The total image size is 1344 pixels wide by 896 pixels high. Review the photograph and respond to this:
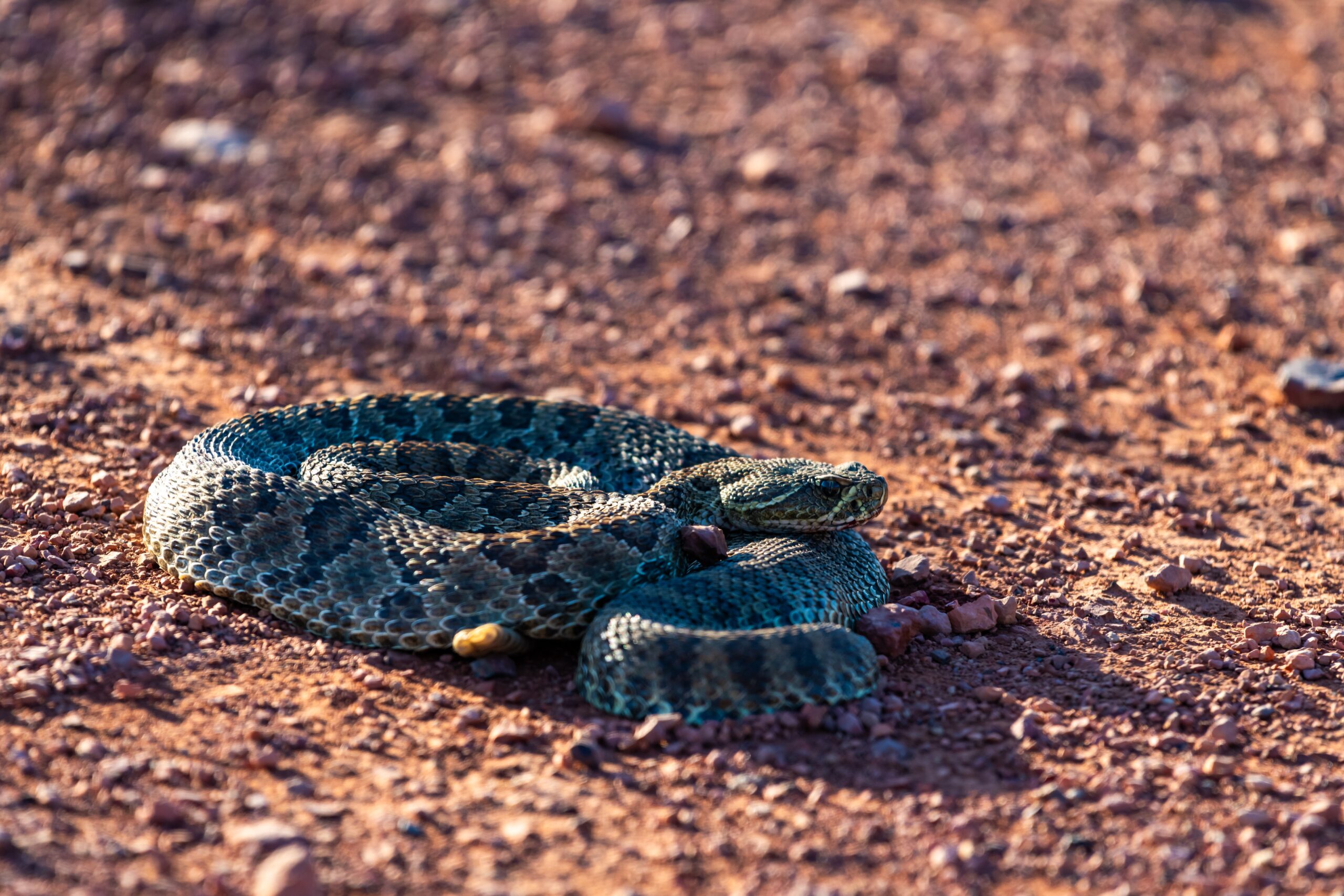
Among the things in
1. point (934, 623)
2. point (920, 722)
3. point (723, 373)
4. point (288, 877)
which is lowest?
point (288, 877)

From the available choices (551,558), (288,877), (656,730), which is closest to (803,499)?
(551,558)

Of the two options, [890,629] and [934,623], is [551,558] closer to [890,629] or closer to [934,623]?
[890,629]

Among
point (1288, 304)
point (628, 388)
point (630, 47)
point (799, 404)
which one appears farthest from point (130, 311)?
point (1288, 304)

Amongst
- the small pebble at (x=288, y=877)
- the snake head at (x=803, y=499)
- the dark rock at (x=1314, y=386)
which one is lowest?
the small pebble at (x=288, y=877)

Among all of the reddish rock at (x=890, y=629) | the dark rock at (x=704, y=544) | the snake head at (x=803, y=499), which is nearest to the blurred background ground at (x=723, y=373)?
the reddish rock at (x=890, y=629)

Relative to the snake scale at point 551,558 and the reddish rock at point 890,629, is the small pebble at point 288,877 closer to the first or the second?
the snake scale at point 551,558

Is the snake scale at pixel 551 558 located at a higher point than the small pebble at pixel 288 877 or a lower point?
higher

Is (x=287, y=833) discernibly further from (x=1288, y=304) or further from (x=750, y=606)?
(x=1288, y=304)
